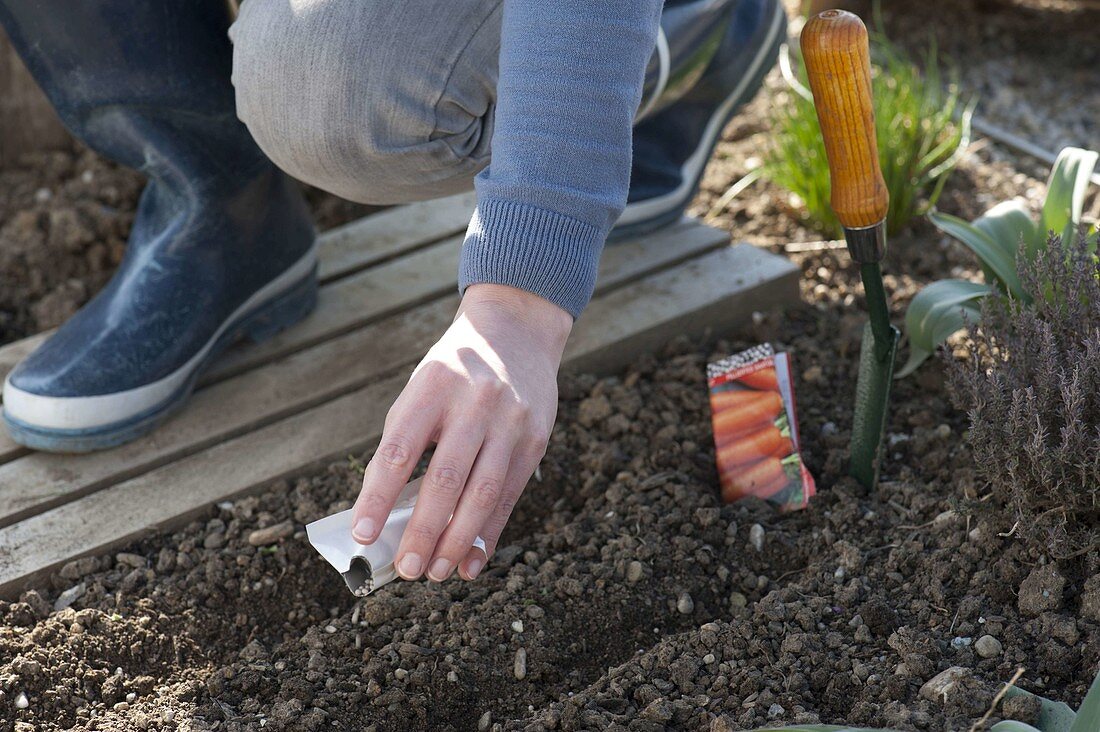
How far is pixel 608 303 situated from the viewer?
2.00 meters

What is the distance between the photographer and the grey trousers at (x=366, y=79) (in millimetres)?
1529

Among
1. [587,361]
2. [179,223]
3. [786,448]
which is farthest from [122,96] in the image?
[786,448]

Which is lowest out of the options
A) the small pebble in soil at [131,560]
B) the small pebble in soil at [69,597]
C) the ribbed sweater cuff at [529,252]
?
the small pebble in soil at [69,597]

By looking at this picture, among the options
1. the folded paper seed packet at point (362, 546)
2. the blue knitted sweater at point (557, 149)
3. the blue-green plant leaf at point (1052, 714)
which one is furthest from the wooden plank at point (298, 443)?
the blue-green plant leaf at point (1052, 714)

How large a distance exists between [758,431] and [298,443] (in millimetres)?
692

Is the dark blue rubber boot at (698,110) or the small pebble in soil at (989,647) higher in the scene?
the dark blue rubber boot at (698,110)

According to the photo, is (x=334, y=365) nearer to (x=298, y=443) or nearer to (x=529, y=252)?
(x=298, y=443)

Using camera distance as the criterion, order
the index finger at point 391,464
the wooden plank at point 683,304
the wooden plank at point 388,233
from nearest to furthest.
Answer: the index finger at point 391,464, the wooden plank at point 683,304, the wooden plank at point 388,233

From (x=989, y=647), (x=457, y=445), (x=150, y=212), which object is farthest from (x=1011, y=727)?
(x=150, y=212)

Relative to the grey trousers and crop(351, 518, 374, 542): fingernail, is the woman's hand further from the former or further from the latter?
the grey trousers

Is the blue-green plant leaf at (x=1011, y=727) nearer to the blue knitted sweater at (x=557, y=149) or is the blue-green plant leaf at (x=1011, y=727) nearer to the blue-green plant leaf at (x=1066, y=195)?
the blue knitted sweater at (x=557, y=149)

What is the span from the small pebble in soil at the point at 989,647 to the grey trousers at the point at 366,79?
3.08 ft

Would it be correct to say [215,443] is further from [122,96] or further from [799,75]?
[799,75]

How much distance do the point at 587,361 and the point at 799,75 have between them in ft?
3.46
